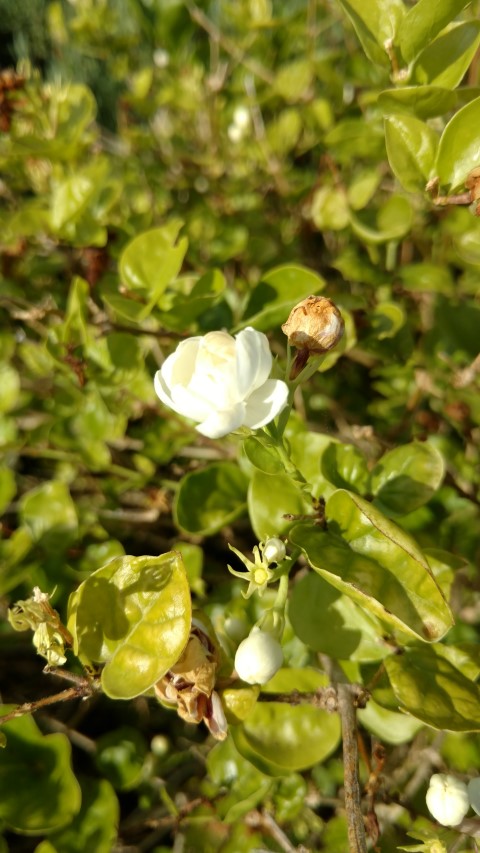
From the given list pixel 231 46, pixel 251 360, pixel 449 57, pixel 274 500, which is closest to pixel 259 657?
pixel 274 500

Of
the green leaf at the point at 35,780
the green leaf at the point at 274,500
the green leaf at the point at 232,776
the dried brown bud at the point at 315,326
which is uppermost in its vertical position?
the dried brown bud at the point at 315,326

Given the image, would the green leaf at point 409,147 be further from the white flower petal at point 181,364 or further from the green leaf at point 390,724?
the green leaf at point 390,724

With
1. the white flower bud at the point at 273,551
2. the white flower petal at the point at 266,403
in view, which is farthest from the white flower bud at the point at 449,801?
the white flower petal at the point at 266,403

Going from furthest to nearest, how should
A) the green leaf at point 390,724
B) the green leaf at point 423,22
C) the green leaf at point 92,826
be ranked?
the green leaf at point 92,826 < the green leaf at point 390,724 < the green leaf at point 423,22

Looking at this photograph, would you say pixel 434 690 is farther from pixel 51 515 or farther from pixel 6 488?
pixel 6 488

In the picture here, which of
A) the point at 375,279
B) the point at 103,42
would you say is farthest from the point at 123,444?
the point at 103,42

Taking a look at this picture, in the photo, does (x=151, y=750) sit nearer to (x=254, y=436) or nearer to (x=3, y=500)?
(x=3, y=500)

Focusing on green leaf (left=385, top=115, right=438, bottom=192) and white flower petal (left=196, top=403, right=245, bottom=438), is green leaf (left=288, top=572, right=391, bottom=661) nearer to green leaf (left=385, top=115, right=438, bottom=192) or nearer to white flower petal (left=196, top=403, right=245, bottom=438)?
white flower petal (left=196, top=403, right=245, bottom=438)

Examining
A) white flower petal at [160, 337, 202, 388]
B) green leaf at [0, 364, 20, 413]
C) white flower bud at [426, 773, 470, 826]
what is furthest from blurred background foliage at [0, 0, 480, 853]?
white flower petal at [160, 337, 202, 388]

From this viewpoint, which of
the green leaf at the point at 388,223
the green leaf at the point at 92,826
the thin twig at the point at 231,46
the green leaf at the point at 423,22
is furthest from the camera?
the thin twig at the point at 231,46
